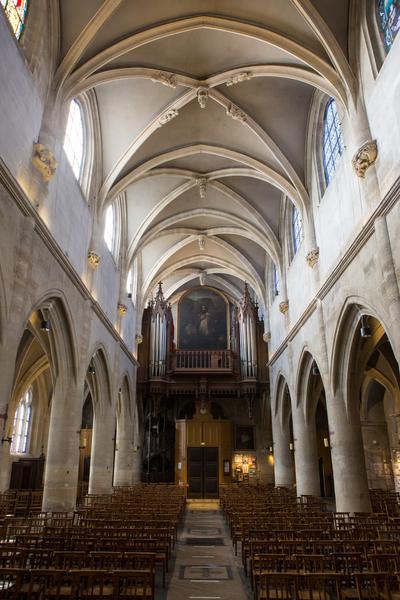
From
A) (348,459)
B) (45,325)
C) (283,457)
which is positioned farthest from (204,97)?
(283,457)

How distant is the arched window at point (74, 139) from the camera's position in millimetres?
15289

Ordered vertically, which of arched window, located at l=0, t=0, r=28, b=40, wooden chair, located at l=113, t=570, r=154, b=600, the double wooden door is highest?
arched window, located at l=0, t=0, r=28, b=40

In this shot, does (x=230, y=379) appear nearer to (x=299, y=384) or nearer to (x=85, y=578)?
(x=299, y=384)

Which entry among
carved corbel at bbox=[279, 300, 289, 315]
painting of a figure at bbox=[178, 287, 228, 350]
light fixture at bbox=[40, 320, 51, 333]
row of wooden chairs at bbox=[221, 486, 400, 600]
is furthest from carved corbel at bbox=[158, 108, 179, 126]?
painting of a figure at bbox=[178, 287, 228, 350]

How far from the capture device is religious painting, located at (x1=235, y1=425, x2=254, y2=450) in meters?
30.9

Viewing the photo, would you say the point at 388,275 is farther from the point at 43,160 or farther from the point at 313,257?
the point at 43,160

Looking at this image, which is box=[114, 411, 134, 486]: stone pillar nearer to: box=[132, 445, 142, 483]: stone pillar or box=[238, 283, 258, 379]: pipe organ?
box=[132, 445, 142, 483]: stone pillar

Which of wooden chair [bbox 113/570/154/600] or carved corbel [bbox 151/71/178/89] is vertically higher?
carved corbel [bbox 151/71/178/89]

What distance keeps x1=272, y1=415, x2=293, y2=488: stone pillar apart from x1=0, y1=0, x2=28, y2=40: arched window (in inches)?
853

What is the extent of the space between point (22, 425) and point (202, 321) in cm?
1321

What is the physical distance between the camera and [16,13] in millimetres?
11016

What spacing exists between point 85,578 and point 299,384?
15.7 metres

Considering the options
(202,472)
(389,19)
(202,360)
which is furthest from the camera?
(202,360)

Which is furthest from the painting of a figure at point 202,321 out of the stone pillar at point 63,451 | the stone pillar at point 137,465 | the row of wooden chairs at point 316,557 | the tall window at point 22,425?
the row of wooden chairs at point 316,557
